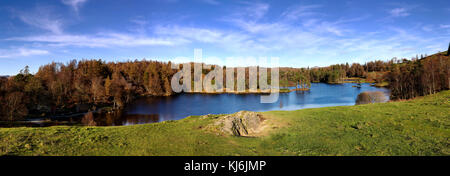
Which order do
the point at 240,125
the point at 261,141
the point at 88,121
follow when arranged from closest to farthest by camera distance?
the point at 261,141, the point at 240,125, the point at 88,121

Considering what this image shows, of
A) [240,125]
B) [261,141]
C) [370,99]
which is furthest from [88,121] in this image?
[370,99]

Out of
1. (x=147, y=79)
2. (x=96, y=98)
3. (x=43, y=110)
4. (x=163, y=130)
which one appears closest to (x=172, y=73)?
(x=147, y=79)

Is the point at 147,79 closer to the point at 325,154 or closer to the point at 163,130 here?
the point at 163,130

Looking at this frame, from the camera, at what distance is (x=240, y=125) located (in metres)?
12.7

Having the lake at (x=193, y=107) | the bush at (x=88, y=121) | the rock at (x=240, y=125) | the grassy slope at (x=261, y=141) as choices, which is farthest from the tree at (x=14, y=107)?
the rock at (x=240, y=125)

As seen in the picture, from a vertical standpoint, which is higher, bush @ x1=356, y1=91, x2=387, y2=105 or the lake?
bush @ x1=356, y1=91, x2=387, y2=105

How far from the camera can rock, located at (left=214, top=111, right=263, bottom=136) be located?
12.1 metres

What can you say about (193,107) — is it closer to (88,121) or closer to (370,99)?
(88,121)

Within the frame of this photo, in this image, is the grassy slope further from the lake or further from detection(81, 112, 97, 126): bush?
the lake

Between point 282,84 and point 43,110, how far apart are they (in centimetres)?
8460

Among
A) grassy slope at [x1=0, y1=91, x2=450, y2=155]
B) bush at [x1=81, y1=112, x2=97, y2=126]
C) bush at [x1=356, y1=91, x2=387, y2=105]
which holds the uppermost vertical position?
grassy slope at [x1=0, y1=91, x2=450, y2=155]

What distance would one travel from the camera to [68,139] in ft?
32.0

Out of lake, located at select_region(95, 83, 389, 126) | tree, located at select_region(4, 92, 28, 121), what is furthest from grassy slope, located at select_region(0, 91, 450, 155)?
tree, located at select_region(4, 92, 28, 121)

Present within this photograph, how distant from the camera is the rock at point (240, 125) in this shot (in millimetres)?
12062
